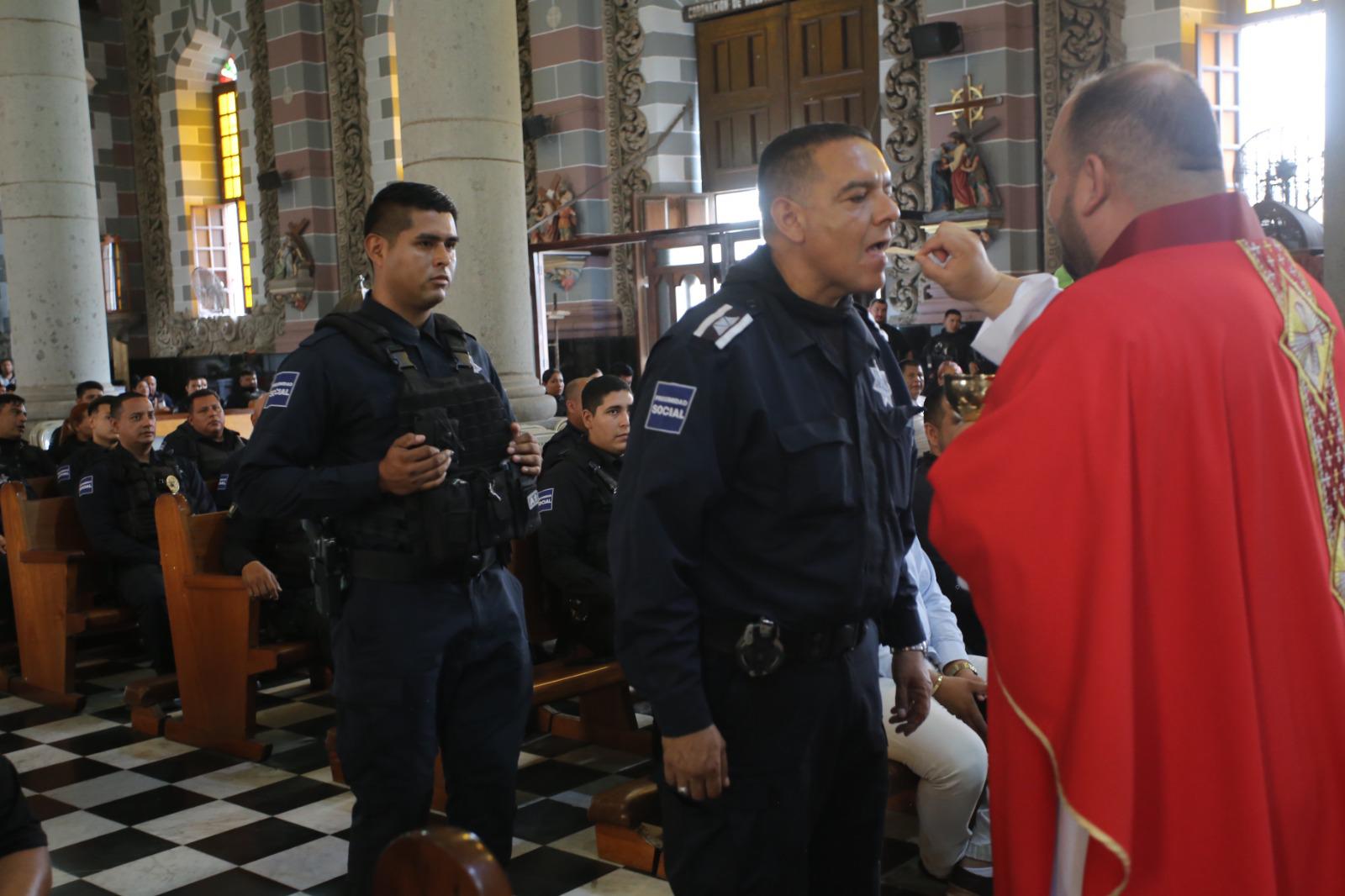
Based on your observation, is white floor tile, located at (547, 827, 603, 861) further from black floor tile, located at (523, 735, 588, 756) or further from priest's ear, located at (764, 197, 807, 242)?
priest's ear, located at (764, 197, 807, 242)

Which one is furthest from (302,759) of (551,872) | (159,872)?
(551,872)

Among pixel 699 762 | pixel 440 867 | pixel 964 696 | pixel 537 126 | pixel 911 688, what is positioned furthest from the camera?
pixel 537 126

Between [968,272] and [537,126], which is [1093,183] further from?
[537,126]

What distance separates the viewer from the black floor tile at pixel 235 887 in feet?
11.9

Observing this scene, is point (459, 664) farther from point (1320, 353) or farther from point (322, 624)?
point (322, 624)

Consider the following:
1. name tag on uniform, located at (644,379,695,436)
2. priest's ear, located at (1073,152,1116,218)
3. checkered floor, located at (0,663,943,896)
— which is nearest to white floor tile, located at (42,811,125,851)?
checkered floor, located at (0,663,943,896)

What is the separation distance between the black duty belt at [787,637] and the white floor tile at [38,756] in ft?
12.3

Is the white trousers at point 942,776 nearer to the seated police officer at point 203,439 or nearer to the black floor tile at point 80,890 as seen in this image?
the black floor tile at point 80,890

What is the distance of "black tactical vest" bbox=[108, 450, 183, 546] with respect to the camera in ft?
19.5

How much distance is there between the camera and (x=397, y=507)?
2906 mm

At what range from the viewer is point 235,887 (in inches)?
145

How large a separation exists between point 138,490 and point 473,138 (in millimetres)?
2201

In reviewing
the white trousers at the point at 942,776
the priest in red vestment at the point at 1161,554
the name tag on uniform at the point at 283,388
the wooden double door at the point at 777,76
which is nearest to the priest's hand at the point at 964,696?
the white trousers at the point at 942,776

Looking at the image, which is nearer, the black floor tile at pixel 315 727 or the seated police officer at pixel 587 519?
the seated police officer at pixel 587 519
